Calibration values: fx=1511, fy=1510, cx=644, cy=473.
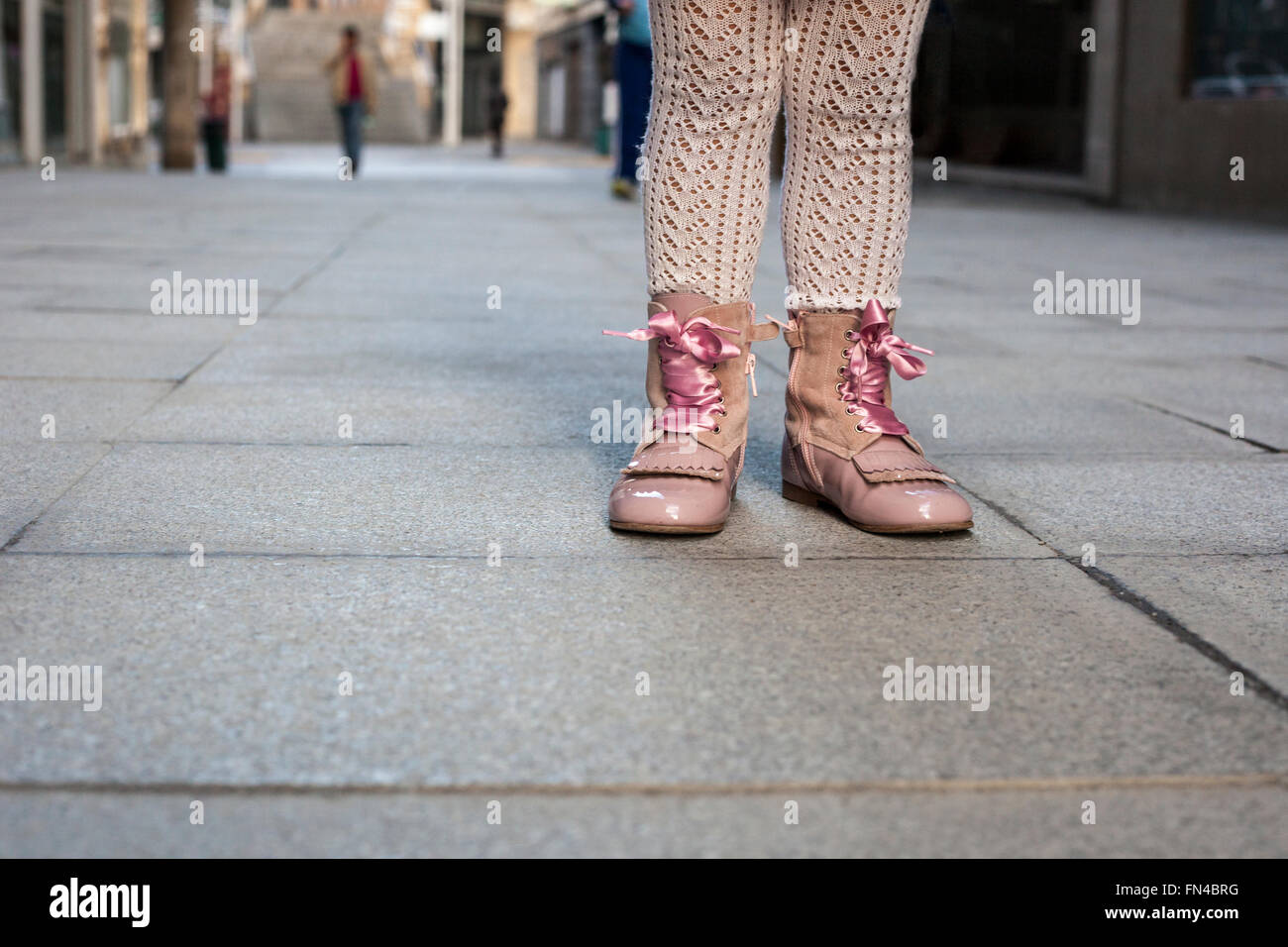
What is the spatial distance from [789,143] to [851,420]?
418mm

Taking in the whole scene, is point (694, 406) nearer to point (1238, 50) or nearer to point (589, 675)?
point (589, 675)

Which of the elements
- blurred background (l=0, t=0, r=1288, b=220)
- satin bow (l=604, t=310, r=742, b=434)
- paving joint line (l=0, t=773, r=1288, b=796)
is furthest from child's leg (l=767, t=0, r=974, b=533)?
paving joint line (l=0, t=773, r=1288, b=796)

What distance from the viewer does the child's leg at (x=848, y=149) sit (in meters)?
2.05

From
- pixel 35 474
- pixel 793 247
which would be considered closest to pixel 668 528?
pixel 793 247

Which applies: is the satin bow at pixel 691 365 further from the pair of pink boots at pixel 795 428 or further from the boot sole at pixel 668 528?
the boot sole at pixel 668 528

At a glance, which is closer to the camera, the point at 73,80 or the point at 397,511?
the point at 397,511

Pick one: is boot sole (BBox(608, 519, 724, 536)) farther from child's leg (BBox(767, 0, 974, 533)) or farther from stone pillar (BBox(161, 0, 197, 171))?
stone pillar (BBox(161, 0, 197, 171))

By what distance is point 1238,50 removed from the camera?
1022 cm

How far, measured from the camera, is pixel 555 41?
3797 cm

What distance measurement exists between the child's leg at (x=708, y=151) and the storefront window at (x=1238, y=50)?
8704mm

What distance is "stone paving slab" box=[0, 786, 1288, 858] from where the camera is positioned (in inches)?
43.0

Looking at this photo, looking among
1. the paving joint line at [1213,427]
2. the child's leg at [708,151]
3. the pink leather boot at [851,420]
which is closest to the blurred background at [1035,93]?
the child's leg at [708,151]
